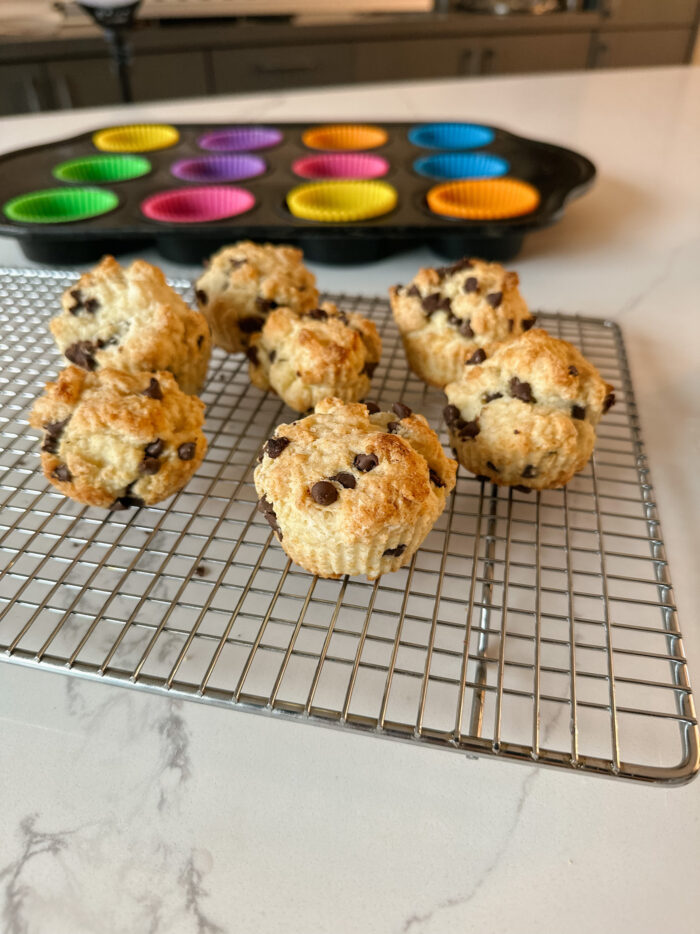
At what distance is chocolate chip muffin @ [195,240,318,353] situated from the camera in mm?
1296

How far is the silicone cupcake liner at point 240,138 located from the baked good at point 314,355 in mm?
1175

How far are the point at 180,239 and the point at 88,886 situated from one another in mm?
1409

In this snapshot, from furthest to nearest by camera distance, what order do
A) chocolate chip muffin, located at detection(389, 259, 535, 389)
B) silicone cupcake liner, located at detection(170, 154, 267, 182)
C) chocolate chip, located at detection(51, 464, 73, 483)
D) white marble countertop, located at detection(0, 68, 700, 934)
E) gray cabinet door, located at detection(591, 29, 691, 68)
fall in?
1. gray cabinet door, located at detection(591, 29, 691, 68)
2. silicone cupcake liner, located at detection(170, 154, 267, 182)
3. chocolate chip muffin, located at detection(389, 259, 535, 389)
4. chocolate chip, located at detection(51, 464, 73, 483)
5. white marble countertop, located at detection(0, 68, 700, 934)

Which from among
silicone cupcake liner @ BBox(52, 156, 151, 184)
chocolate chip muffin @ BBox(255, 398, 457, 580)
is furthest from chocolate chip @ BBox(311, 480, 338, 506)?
silicone cupcake liner @ BBox(52, 156, 151, 184)

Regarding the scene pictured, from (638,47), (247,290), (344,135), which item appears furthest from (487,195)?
(638,47)

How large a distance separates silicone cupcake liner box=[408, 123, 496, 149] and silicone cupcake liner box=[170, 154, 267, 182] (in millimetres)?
521

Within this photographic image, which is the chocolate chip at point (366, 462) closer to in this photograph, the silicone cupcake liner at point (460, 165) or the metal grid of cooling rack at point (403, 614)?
the metal grid of cooling rack at point (403, 614)

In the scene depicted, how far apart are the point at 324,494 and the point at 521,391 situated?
38 cm

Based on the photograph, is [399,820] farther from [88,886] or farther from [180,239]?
[180,239]

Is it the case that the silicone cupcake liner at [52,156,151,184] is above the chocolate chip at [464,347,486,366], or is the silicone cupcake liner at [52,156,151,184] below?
above

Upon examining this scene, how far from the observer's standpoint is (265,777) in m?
0.78

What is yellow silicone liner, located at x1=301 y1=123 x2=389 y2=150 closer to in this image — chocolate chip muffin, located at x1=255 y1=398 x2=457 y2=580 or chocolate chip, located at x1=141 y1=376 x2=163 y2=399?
chocolate chip, located at x1=141 y1=376 x2=163 y2=399

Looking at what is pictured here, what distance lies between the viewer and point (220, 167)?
2023mm

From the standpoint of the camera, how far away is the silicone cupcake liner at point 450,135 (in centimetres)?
217
